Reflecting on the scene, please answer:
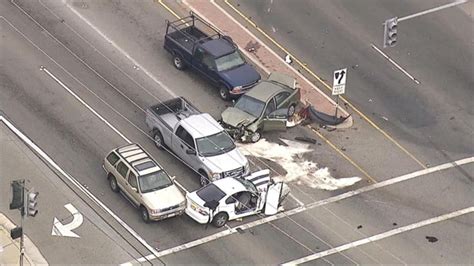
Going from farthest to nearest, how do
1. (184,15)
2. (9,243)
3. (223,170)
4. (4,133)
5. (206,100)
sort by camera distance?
(184,15) < (206,100) < (4,133) < (223,170) < (9,243)

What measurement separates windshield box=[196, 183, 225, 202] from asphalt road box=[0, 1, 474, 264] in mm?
1038

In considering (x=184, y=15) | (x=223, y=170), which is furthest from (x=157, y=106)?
(x=184, y=15)

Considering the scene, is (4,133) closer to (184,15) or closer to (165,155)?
(165,155)

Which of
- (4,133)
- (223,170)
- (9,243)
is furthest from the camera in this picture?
(4,133)

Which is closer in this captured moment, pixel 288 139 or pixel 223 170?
pixel 223 170

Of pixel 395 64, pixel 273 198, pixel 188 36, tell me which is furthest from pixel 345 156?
pixel 188 36

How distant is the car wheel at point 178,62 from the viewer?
4506 cm

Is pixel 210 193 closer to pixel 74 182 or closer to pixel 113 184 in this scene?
pixel 113 184

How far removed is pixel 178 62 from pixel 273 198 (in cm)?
983

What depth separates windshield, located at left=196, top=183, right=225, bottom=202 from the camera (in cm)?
3703

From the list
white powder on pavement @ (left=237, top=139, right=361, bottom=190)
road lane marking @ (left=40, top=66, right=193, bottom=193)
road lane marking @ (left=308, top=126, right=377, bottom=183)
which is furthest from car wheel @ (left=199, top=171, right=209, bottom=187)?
road lane marking @ (left=308, top=126, right=377, bottom=183)

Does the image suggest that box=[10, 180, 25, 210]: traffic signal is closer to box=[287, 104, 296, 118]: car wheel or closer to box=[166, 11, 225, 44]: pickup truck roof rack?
box=[287, 104, 296, 118]: car wheel

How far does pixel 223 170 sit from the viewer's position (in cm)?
3847

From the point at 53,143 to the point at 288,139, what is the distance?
898 centimetres
